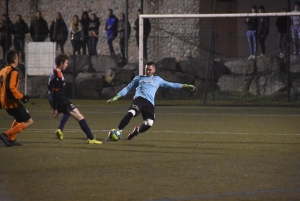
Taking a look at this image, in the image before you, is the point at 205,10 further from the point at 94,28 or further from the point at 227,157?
the point at 227,157

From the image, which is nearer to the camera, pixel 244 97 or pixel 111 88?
pixel 244 97

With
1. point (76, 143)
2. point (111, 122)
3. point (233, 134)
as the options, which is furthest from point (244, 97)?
point (76, 143)

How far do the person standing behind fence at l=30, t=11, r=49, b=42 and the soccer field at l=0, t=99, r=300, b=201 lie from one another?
9744 millimetres

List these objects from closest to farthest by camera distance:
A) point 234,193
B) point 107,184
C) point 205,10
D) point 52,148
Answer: point 234,193 < point 107,184 < point 52,148 < point 205,10

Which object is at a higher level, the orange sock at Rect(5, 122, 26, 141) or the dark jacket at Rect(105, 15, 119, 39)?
the dark jacket at Rect(105, 15, 119, 39)

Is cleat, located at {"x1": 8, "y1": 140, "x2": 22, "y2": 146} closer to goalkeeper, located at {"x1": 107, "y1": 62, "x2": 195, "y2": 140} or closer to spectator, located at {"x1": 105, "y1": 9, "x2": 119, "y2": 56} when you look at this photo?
goalkeeper, located at {"x1": 107, "y1": 62, "x2": 195, "y2": 140}

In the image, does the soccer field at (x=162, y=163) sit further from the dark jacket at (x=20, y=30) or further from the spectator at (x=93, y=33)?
the dark jacket at (x=20, y=30)

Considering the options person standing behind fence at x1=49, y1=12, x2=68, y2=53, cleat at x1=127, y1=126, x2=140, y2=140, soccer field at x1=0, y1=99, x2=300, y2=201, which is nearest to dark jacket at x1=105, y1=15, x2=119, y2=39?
person standing behind fence at x1=49, y1=12, x2=68, y2=53

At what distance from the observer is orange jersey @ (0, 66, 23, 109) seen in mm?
12266

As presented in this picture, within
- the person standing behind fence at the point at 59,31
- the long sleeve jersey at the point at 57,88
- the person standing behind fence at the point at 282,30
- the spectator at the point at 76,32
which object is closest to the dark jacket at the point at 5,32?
the person standing behind fence at the point at 59,31

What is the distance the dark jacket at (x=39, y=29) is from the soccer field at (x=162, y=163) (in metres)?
9.76

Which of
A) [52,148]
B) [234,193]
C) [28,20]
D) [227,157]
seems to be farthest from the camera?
[28,20]

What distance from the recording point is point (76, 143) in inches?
510

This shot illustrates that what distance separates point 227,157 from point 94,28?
1610 centimetres
